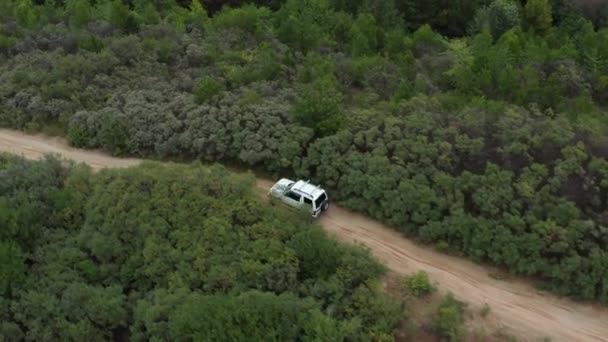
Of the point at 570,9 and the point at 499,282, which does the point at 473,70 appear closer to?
the point at 499,282

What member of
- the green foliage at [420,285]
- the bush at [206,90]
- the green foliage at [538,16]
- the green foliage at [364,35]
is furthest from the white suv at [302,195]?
the green foliage at [538,16]

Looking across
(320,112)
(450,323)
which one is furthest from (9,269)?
(450,323)

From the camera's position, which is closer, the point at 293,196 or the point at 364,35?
the point at 293,196

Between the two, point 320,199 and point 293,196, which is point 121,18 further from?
point 320,199

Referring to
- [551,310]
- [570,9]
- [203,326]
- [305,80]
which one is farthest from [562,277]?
[570,9]

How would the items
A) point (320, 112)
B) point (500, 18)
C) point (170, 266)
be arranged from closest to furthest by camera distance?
point (170, 266), point (320, 112), point (500, 18)

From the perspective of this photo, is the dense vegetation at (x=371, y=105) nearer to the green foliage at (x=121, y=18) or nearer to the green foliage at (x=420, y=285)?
the green foliage at (x=121, y=18)

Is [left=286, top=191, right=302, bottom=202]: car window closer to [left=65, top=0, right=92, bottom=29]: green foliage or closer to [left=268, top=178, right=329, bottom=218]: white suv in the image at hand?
[left=268, top=178, right=329, bottom=218]: white suv
